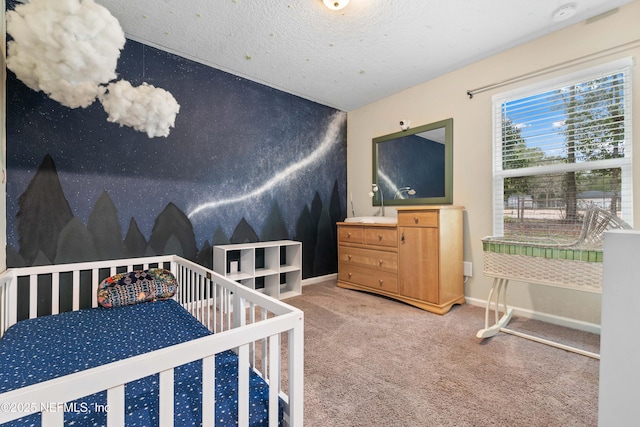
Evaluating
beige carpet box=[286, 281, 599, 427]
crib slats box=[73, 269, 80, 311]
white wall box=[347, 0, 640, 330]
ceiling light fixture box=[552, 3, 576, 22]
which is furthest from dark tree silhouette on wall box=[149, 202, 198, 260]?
ceiling light fixture box=[552, 3, 576, 22]

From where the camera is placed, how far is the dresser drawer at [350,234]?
331 cm

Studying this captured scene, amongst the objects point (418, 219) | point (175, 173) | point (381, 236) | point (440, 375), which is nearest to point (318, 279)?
point (381, 236)

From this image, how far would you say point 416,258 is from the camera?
8.96ft

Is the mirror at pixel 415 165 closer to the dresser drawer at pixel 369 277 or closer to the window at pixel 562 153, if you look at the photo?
the window at pixel 562 153

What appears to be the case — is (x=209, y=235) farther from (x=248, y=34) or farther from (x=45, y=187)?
(x=248, y=34)

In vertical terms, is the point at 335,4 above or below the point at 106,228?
above

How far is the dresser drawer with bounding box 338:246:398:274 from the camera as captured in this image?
9.77 feet

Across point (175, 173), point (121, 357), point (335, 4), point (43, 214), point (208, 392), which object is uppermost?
point (335, 4)

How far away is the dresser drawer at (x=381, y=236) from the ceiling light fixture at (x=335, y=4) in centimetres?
198

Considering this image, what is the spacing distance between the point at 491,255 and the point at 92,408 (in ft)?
7.90

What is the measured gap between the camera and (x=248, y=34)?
2359 millimetres

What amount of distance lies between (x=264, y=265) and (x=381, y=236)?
4.46 ft

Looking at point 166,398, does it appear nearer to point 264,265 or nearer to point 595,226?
point 595,226

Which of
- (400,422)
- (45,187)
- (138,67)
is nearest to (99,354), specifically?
(400,422)
